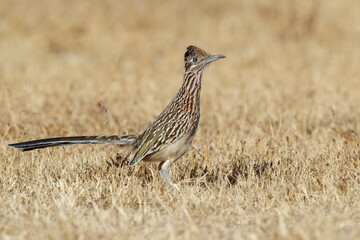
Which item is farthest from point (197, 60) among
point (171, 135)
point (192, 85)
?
point (171, 135)

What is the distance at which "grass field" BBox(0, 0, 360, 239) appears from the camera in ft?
13.4

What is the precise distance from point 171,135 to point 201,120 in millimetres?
3102

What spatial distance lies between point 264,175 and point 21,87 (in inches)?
207

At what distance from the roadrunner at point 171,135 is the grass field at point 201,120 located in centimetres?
21

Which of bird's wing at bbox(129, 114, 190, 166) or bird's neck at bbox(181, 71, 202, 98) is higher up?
bird's neck at bbox(181, 71, 202, 98)

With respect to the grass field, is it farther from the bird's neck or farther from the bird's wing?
the bird's neck

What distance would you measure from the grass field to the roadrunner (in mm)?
215

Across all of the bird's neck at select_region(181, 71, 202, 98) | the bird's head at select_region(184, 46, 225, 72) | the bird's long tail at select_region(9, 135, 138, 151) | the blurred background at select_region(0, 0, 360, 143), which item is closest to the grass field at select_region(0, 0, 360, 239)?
the blurred background at select_region(0, 0, 360, 143)

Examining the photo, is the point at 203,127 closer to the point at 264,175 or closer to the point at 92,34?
the point at 264,175

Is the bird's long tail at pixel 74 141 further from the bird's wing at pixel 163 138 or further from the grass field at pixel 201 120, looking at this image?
the bird's wing at pixel 163 138

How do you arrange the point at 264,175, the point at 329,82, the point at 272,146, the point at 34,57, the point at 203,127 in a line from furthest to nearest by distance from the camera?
the point at 34,57 < the point at 329,82 < the point at 203,127 < the point at 272,146 < the point at 264,175

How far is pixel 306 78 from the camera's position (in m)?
10.4

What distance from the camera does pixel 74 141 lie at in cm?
493

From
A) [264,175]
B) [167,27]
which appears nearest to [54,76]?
[167,27]
